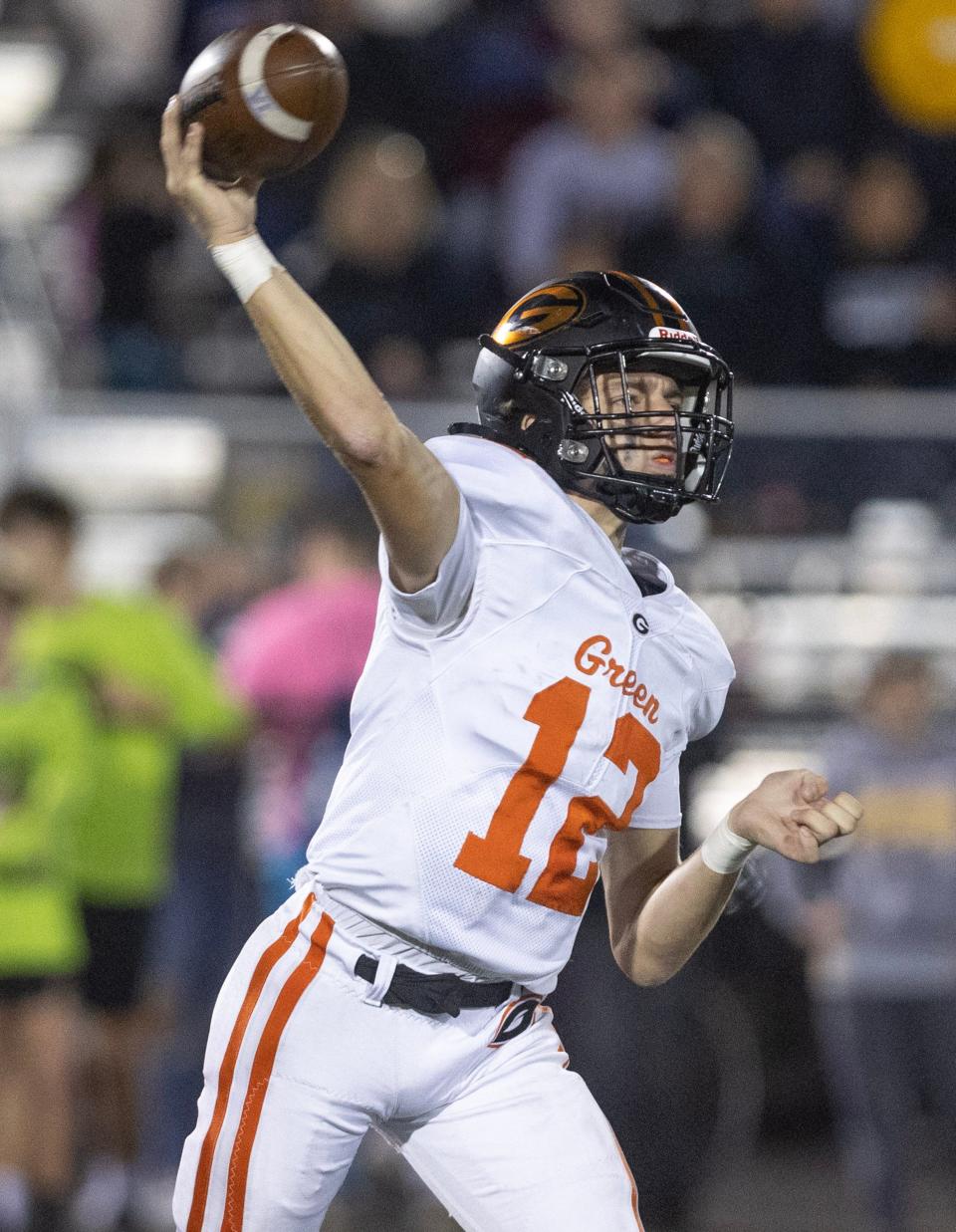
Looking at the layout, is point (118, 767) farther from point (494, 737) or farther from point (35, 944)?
point (494, 737)

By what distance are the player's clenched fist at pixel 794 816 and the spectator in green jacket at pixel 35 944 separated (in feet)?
10.7

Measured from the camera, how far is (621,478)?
3229 mm

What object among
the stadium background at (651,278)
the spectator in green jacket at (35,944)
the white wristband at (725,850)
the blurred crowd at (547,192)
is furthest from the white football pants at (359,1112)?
the blurred crowd at (547,192)

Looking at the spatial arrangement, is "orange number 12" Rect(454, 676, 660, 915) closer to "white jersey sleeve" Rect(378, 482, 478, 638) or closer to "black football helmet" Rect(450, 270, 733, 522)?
"white jersey sleeve" Rect(378, 482, 478, 638)

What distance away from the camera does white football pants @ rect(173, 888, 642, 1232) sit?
305 centimetres

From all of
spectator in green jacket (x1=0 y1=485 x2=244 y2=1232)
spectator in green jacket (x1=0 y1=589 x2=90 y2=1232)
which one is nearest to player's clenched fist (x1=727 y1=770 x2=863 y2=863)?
spectator in green jacket (x1=0 y1=589 x2=90 y2=1232)

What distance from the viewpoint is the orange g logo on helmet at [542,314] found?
3.31 m

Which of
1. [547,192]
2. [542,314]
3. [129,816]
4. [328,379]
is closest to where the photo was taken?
[328,379]

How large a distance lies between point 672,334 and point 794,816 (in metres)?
0.77

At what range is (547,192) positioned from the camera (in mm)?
8922

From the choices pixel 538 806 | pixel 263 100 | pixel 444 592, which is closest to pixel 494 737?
pixel 538 806

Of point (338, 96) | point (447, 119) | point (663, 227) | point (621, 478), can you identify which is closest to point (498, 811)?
point (621, 478)

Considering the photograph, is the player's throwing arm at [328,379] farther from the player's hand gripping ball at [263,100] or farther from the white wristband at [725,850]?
the white wristband at [725,850]

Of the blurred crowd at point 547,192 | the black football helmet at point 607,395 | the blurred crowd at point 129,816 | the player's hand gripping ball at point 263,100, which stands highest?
the player's hand gripping ball at point 263,100
